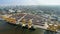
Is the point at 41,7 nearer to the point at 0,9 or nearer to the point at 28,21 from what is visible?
the point at 28,21

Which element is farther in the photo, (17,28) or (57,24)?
(17,28)

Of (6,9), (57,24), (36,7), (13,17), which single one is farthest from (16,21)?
(57,24)

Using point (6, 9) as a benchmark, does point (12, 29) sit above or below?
below

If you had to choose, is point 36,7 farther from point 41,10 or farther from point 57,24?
point 57,24

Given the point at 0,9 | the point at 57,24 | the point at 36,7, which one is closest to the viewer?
the point at 57,24

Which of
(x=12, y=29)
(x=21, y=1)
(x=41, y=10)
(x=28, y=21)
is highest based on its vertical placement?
(x=21, y=1)

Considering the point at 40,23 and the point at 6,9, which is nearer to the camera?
the point at 40,23

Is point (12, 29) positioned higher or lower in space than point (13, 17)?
lower

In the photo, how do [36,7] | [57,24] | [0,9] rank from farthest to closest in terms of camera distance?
[0,9]
[36,7]
[57,24]

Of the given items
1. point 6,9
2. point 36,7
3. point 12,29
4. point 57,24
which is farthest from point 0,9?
point 57,24

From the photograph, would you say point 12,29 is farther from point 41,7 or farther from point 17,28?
point 41,7
